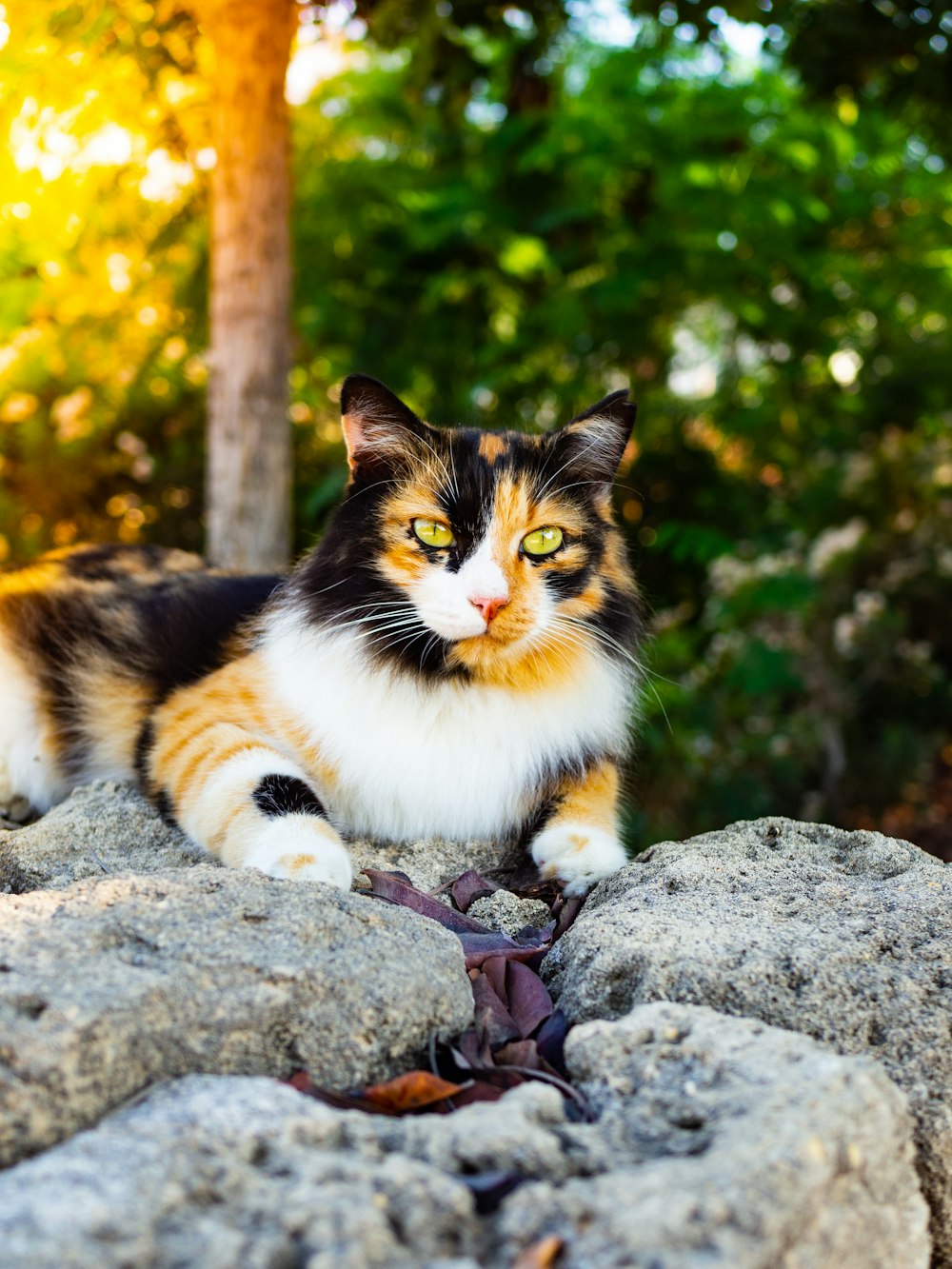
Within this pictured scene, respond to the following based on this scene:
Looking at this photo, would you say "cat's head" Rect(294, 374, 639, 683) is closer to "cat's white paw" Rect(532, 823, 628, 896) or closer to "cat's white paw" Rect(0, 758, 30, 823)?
"cat's white paw" Rect(532, 823, 628, 896)

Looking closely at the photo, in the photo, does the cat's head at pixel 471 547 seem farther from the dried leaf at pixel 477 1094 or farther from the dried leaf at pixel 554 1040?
the dried leaf at pixel 477 1094

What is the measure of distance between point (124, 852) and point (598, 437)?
1667 millimetres

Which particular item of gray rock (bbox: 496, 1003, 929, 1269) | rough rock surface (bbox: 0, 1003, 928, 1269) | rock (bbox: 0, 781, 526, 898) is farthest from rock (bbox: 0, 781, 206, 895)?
gray rock (bbox: 496, 1003, 929, 1269)

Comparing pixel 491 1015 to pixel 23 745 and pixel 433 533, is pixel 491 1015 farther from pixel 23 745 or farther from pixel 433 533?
pixel 23 745

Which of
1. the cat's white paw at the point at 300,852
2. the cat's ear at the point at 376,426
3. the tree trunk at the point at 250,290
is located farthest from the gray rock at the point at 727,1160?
the tree trunk at the point at 250,290

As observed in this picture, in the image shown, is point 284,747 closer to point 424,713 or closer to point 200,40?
point 424,713

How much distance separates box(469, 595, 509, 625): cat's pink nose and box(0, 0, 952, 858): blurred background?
9.15 ft

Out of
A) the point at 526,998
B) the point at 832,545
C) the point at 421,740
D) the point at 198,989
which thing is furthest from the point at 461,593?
the point at 832,545

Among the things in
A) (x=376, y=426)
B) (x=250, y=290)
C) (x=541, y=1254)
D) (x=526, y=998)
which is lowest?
(x=526, y=998)

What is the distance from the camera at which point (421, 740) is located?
283 cm

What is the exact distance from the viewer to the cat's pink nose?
2533 mm

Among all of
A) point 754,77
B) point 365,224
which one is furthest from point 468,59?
point 754,77

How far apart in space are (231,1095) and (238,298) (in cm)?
399

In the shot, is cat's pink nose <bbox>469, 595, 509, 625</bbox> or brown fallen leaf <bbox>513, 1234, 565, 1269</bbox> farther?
cat's pink nose <bbox>469, 595, 509, 625</bbox>
